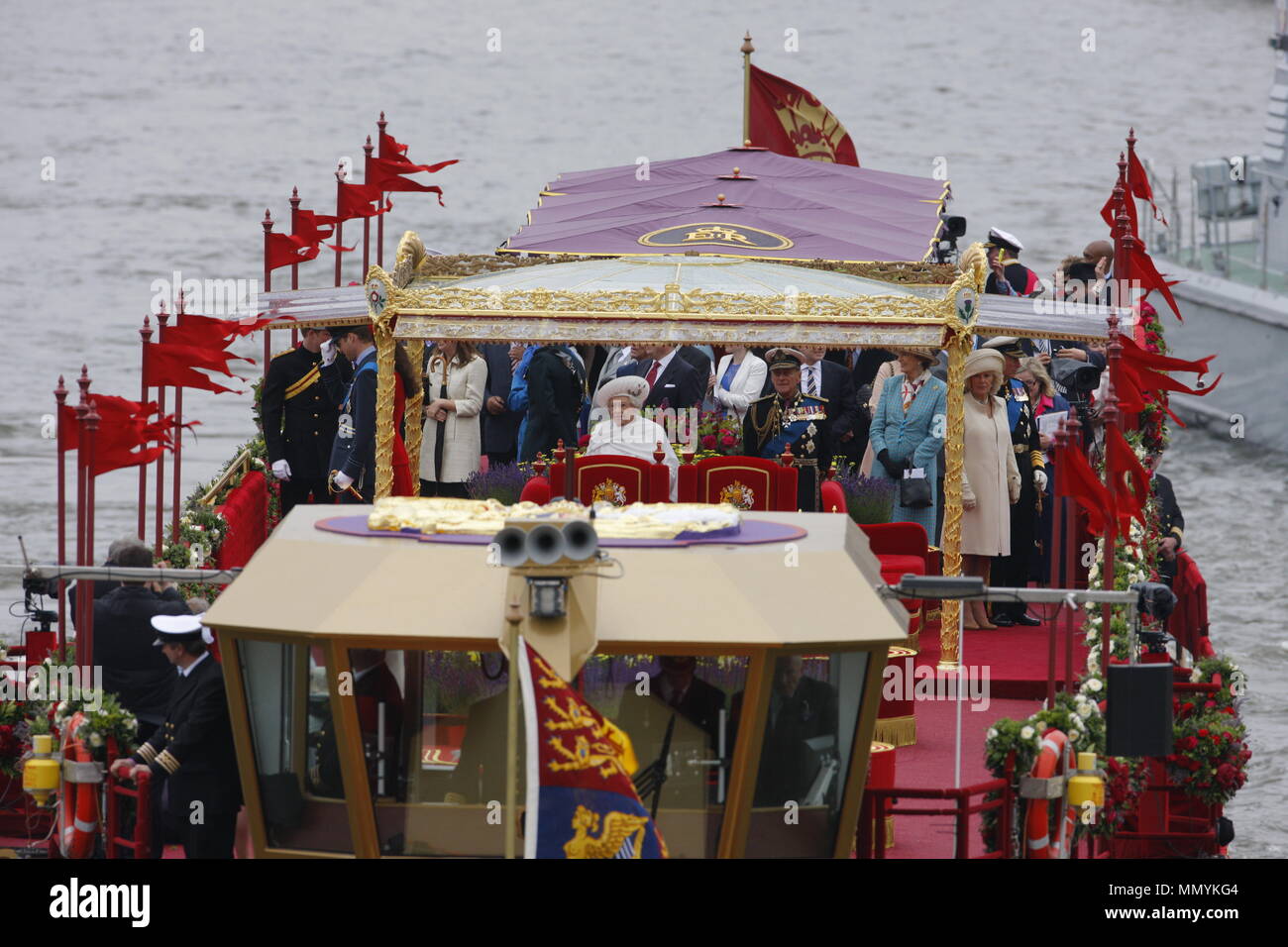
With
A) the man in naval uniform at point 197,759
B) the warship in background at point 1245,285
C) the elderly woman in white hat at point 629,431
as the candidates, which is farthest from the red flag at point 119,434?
the warship in background at point 1245,285

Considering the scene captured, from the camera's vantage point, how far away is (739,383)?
22641 millimetres

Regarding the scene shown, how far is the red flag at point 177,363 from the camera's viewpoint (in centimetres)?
2148

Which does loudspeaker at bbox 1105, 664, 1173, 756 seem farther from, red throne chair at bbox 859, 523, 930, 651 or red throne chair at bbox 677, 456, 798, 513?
red throne chair at bbox 677, 456, 798, 513

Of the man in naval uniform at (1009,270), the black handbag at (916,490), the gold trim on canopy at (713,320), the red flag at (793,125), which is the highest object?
the red flag at (793,125)

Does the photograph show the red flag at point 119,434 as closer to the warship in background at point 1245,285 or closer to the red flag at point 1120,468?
the red flag at point 1120,468

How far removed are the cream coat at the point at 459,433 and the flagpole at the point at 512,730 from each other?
336 inches

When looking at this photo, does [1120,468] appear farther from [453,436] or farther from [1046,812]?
[453,436]

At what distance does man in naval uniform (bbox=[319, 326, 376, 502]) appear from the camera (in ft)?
70.1

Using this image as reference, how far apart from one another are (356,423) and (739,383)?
3.51 m

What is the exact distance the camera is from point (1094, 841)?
56.9ft

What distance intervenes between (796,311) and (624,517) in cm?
549

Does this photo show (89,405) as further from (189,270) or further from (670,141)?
(670,141)

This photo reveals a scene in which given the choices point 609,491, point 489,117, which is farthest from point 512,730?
point 489,117

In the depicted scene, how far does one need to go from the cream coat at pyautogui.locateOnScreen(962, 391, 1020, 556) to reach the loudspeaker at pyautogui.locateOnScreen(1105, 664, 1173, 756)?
628 centimetres
